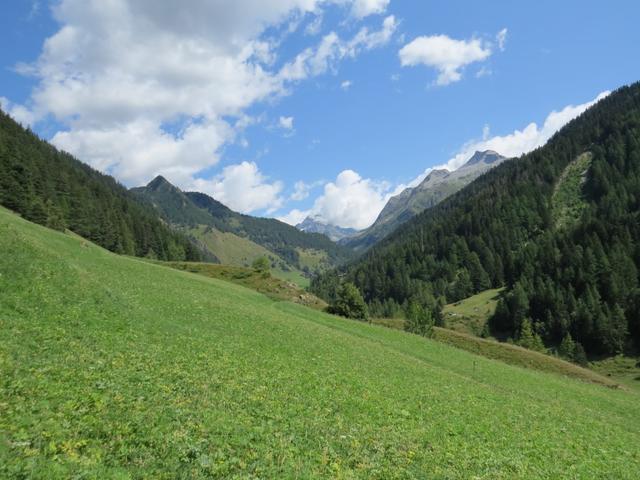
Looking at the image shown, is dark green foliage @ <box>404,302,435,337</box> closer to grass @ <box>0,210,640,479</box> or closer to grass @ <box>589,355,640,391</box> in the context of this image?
grass @ <box>0,210,640,479</box>

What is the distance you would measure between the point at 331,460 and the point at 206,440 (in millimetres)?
4030

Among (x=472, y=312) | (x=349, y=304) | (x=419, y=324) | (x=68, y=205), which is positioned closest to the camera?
(x=349, y=304)

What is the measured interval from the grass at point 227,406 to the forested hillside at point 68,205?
73978 mm

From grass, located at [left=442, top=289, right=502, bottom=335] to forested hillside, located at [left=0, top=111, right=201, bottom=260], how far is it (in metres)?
A: 119

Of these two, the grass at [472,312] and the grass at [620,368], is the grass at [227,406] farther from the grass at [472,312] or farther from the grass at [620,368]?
the grass at [472,312]

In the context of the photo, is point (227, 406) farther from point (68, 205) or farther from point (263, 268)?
point (68, 205)

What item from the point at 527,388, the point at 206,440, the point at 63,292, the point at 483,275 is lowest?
the point at 527,388

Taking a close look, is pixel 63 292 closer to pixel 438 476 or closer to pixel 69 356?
pixel 69 356

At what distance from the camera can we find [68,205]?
117 m

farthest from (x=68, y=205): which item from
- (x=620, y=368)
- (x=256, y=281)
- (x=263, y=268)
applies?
(x=620, y=368)

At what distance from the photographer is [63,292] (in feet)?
84.5

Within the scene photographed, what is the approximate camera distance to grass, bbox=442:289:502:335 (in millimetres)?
147125

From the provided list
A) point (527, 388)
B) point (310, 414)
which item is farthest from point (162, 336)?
point (527, 388)

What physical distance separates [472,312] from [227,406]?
159166 mm
